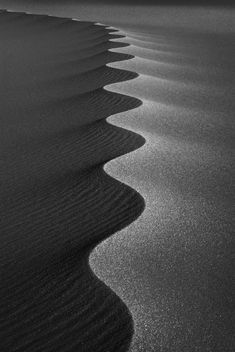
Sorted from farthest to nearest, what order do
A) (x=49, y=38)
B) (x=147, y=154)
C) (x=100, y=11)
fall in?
1. (x=100, y=11)
2. (x=49, y=38)
3. (x=147, y=154)

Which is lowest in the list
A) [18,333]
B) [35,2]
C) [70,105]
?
[35,2]

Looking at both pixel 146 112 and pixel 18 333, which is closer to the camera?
pixel 18 333

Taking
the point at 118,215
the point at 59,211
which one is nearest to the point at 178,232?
the point at 118,215

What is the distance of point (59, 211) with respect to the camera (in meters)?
0.95

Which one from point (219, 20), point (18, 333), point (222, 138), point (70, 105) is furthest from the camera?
point (219, 20)

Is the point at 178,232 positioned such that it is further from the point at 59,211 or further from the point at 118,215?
the point at 59,211

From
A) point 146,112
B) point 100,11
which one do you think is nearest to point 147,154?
point 146,112

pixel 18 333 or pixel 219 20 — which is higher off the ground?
pixel 18 333

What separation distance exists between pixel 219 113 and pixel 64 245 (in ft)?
3.14

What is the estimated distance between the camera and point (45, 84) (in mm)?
2270

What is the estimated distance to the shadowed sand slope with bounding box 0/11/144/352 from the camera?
0.62 metres

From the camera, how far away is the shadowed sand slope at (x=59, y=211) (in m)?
0.62

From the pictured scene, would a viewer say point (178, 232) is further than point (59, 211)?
No

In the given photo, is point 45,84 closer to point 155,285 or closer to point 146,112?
point 146,112
